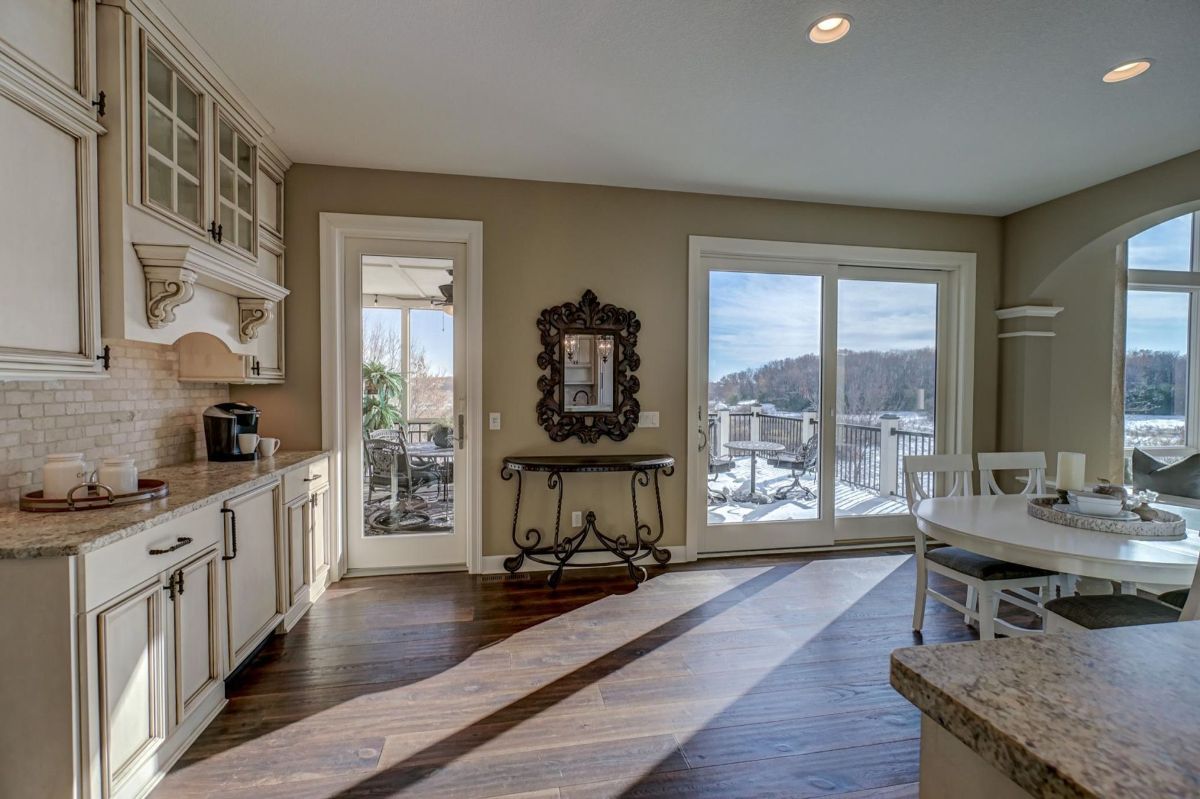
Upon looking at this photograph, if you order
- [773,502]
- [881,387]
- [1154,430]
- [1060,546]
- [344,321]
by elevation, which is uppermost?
[344,321]

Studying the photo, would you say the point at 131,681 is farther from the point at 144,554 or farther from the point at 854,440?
the point at 854,440

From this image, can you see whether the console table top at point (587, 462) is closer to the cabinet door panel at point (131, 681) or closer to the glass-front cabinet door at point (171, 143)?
the cabinet door panel at point (131, 681)

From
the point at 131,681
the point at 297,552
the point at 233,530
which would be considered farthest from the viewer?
the point at 297,552

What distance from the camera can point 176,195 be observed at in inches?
87.9

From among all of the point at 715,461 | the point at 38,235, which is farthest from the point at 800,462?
the point at 38,235

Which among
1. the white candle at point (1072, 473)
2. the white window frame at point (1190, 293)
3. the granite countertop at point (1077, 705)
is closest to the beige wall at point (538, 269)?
the white candle at point (1072, 473)

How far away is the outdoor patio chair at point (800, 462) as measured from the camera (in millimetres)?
4109

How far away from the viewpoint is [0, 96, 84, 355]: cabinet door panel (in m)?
1.54

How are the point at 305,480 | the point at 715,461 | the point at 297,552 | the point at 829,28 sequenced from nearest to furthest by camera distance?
the point at 829,28 < the point at 297,552 < the point at 305,480 < the point at 715,461

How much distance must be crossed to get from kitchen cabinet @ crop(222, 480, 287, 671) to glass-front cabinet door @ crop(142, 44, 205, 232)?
4.19ft

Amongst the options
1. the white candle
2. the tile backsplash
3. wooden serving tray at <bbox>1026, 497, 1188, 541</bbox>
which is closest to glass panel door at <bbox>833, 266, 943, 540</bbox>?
the white candle

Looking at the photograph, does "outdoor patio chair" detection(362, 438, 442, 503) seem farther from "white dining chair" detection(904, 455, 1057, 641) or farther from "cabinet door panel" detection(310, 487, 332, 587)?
"white dining chair" detection(904, 455, 1057, 641)

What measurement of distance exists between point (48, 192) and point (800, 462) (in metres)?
4.29

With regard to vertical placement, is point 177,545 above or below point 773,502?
above
